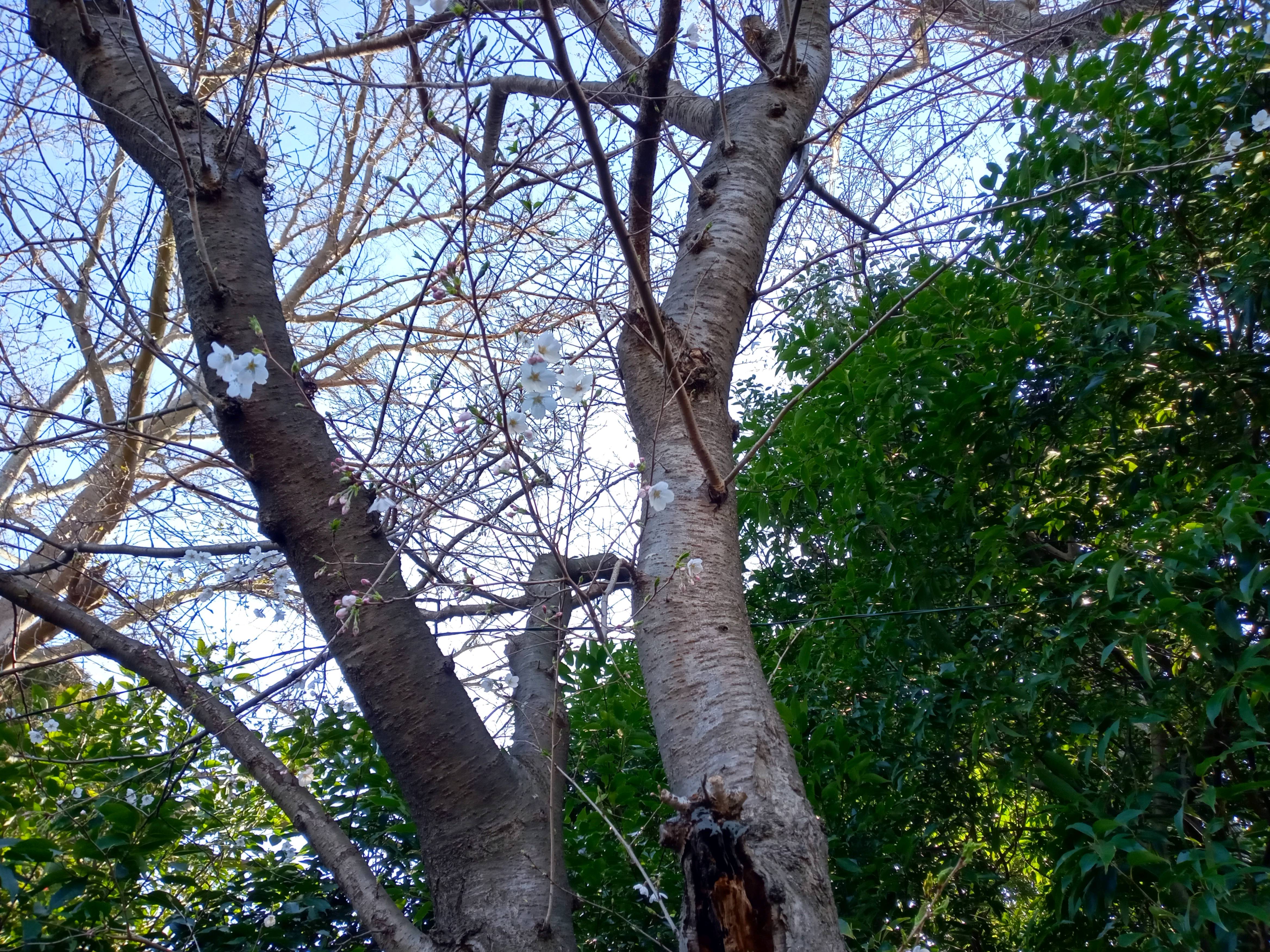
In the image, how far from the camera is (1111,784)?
71.6 inches

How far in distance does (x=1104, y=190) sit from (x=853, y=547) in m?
1.09

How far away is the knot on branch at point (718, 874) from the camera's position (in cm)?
100

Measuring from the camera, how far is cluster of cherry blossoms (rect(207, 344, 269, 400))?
5.30 feet

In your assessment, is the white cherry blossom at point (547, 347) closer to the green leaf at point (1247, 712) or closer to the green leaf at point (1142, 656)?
the green leaf at point (1142, 656)

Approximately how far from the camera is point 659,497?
1.55 metres

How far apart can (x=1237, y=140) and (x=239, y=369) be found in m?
2.13

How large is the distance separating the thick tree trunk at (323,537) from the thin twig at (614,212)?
617mm

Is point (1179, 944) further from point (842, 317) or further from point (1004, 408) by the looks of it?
point (842, 317)

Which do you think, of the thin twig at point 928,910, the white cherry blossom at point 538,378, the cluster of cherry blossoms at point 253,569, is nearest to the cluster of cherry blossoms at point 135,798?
the cluster of cherry blossoms at point 253,569

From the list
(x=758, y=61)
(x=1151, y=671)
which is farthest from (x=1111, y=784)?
(x=758, y=61)

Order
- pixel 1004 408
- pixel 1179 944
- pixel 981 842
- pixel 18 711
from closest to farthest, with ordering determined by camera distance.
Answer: pixel 1179 944, pixel 1004 408, pixel 981 842, pixel 18 711

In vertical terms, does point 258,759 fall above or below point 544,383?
below

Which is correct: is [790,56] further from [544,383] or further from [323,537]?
[323,537]

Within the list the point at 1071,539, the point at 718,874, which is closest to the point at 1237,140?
the point at 1071,539
